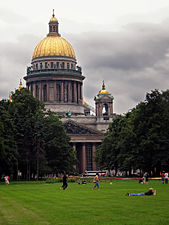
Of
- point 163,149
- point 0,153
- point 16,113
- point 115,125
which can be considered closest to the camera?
point 0,153

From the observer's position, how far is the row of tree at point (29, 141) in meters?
88.7

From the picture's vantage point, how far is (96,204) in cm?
3294

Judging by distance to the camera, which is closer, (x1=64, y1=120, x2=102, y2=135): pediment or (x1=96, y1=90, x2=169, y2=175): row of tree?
(x1=96, y1=90, x2=169, y2=175): row of tree

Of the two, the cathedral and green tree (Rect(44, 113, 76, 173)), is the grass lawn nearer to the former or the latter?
green tree (Rect(44, 113, 76, 173))

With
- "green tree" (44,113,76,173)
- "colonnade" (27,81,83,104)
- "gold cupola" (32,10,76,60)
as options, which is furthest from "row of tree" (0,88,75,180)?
"gold cupola" (32,10,76,60)

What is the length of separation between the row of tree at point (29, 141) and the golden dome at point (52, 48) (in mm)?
78510

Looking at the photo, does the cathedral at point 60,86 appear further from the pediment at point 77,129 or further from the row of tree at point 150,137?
the row of tree at point 150,137

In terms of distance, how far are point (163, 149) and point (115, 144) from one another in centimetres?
2576

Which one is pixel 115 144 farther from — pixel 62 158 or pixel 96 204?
pixel 96 204

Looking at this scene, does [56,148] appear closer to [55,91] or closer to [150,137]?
[150,137]

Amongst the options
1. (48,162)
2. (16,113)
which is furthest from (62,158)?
(16,113)

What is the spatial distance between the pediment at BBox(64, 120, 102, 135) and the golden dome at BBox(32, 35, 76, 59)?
28352 mm

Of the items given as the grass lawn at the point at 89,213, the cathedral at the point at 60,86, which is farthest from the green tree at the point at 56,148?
the grass lawn at the point at 89,213

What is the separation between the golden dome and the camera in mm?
195875
